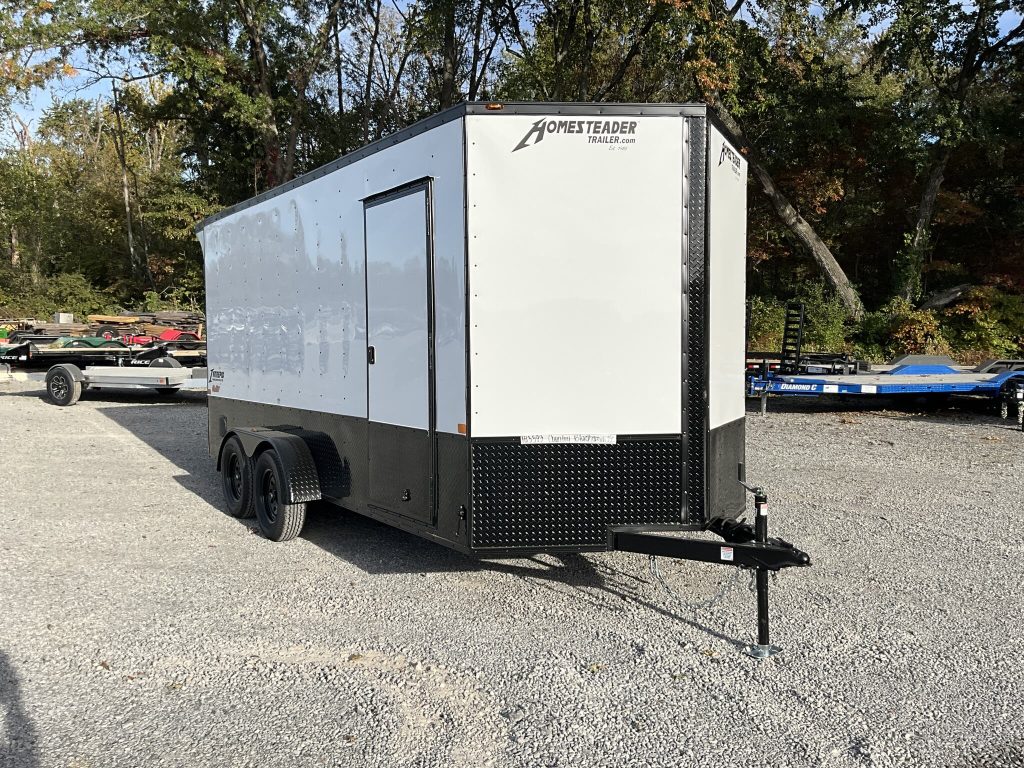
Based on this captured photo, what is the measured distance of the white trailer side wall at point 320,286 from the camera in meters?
4.80

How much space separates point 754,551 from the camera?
427 centimetres

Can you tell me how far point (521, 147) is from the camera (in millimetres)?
4609

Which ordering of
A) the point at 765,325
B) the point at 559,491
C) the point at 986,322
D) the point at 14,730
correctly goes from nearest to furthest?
the point at 14,730, the point at 559,491, the point at 986,322, the point at 765,325

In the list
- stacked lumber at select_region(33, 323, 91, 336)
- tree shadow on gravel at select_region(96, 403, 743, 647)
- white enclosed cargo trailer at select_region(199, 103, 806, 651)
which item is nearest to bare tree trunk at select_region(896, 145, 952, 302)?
tree shadow on gravel at select_region(96, 403, 743, 647)

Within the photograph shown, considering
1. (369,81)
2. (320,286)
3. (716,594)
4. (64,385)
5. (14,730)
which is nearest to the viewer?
(14,730)

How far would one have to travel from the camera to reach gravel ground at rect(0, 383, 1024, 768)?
3.37 m

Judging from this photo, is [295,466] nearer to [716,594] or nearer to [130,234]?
[716,594]

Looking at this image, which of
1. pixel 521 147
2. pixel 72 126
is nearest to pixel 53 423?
pixel 521 147

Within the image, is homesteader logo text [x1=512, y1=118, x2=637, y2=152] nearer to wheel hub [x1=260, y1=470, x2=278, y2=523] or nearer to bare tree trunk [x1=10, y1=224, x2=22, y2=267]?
wheel hub [x1=260, y1=470, x2=278, y2=523]

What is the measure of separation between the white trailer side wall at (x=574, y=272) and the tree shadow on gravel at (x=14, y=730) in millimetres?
2477

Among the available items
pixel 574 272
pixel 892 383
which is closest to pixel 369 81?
pixel 892 383

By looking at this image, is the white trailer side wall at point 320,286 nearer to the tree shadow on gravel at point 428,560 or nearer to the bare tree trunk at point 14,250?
the tree shadow on gravel at point 428,560

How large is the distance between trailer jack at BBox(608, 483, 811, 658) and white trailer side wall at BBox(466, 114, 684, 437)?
65 centimetres

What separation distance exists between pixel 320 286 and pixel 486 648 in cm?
329
